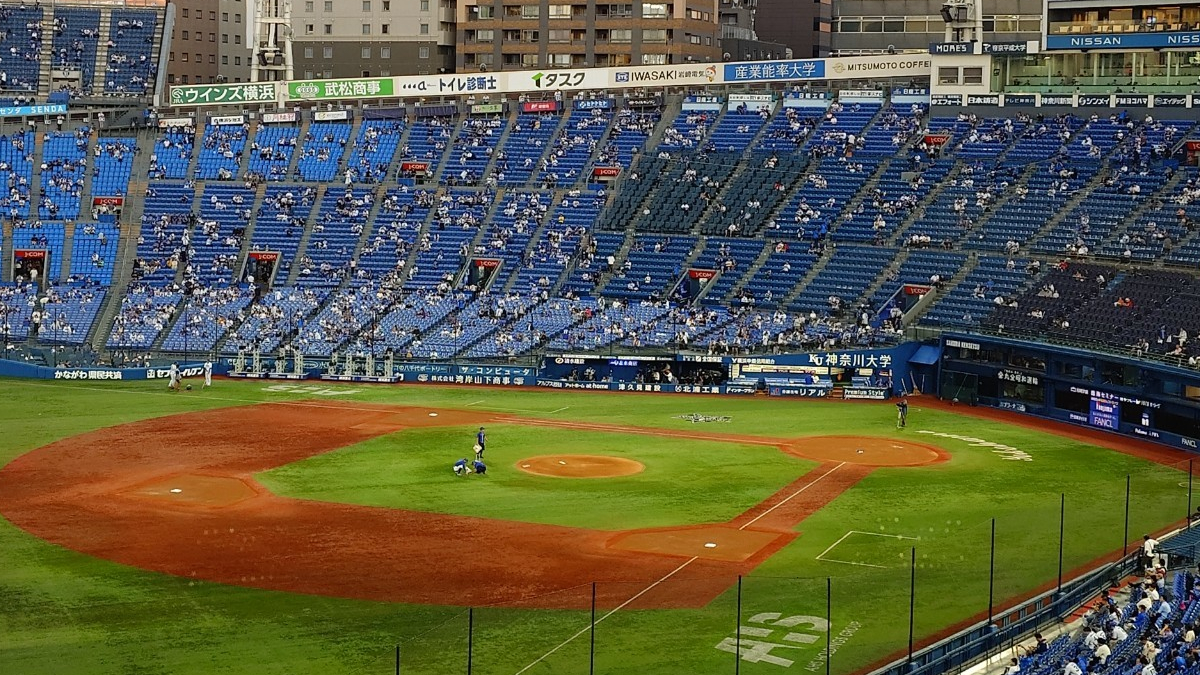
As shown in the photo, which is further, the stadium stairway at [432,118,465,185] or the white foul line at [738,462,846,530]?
the stadium stairway at [432,118,465,185]

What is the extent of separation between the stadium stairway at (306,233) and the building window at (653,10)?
35.9 m

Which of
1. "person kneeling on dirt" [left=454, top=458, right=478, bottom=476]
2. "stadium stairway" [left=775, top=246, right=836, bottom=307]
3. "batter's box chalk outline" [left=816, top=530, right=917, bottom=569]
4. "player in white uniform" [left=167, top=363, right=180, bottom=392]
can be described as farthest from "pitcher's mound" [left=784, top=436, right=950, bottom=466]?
"player in white uniform" [left=167, top=363, right=180, bottom=392]

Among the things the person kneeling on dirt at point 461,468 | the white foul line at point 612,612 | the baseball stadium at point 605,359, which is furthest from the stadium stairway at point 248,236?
the white foul line at point 612,612

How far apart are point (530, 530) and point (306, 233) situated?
5018cm

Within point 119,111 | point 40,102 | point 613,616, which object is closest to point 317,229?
point 119,111

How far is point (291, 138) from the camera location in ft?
320

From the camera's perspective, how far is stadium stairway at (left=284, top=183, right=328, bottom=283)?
86.6 metres

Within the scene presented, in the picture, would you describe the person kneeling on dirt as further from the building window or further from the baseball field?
the building window

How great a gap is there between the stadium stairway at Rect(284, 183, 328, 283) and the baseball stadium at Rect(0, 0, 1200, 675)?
0.20m

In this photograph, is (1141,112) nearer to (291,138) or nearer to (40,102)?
(291,138)

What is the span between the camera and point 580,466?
53219mm

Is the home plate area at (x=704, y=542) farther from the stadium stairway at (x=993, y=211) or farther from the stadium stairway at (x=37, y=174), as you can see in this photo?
the stadium stairway at (x=37, y=174)

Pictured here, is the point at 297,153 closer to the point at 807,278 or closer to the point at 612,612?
the point at 807,278

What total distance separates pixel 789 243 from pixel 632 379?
45.8 ft
